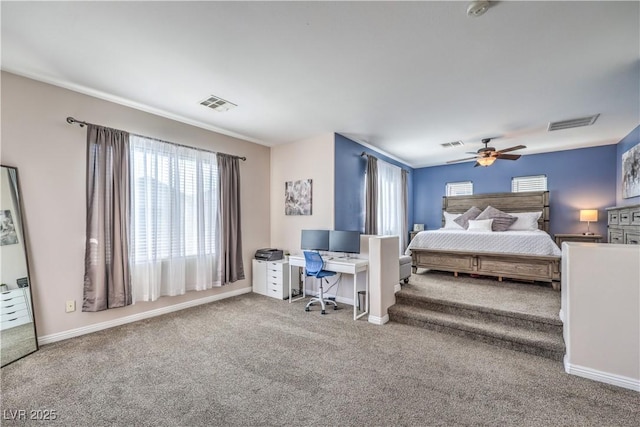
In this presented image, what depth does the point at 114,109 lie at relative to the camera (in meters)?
3.32

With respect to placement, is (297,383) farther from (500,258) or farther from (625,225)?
(625,225)

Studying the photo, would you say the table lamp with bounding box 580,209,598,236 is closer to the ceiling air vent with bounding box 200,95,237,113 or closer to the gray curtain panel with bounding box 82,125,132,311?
the ceiling air vent with bounding box 200,95,237,113

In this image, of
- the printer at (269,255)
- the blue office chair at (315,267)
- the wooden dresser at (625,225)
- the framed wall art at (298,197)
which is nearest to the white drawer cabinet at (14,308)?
the printer at (269,255)

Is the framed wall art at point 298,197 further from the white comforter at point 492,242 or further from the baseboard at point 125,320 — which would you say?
the white comforter at point 492,242

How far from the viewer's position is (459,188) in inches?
278

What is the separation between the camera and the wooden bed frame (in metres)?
4.30

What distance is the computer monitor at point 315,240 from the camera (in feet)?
14.3

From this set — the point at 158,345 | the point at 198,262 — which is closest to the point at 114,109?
the point at 198,262

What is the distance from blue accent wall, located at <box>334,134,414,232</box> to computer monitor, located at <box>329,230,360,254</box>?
0.30 m

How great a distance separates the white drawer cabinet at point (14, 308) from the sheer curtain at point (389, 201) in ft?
16.4

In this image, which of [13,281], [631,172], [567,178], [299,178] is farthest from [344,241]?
[567,178]

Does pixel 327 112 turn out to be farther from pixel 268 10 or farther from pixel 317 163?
pixel 268 10

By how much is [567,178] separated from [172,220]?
752 cm

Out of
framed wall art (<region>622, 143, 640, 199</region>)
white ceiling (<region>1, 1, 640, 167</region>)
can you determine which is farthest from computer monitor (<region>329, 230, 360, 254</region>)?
framed wall art (<region>622, 143, 640, 199</region>)
